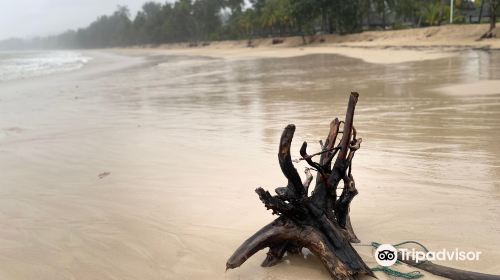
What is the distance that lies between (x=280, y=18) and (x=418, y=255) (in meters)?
53.2

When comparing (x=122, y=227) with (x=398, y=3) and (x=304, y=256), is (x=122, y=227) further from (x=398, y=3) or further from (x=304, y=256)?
(x=398, y=3)

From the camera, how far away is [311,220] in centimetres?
311

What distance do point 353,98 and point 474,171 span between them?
2.36 m

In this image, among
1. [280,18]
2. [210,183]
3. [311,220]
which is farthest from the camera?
[280,18]

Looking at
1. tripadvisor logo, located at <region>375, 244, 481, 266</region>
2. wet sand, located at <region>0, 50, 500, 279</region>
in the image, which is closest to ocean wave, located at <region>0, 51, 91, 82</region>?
wet sand, located at <region>0, 50, 500, 279</region>

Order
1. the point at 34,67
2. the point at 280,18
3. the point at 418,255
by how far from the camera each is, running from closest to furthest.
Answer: the point at 418,255 < the point at 34,67 < the point at 280,18

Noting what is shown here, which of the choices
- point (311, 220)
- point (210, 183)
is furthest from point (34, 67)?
point (311, 220)

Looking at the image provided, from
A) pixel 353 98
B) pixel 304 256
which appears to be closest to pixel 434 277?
pixel 304 256

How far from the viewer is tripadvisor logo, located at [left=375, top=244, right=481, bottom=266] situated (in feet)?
10.4

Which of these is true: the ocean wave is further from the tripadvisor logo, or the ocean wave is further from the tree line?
the tripadvisor logo

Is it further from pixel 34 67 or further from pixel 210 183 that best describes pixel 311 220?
pixel 34 67

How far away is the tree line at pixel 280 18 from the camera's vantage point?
43562 millimetres

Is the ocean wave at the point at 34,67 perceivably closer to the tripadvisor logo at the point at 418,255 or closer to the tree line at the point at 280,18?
the tree line at the point at 280,18

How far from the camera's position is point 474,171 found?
495cm
